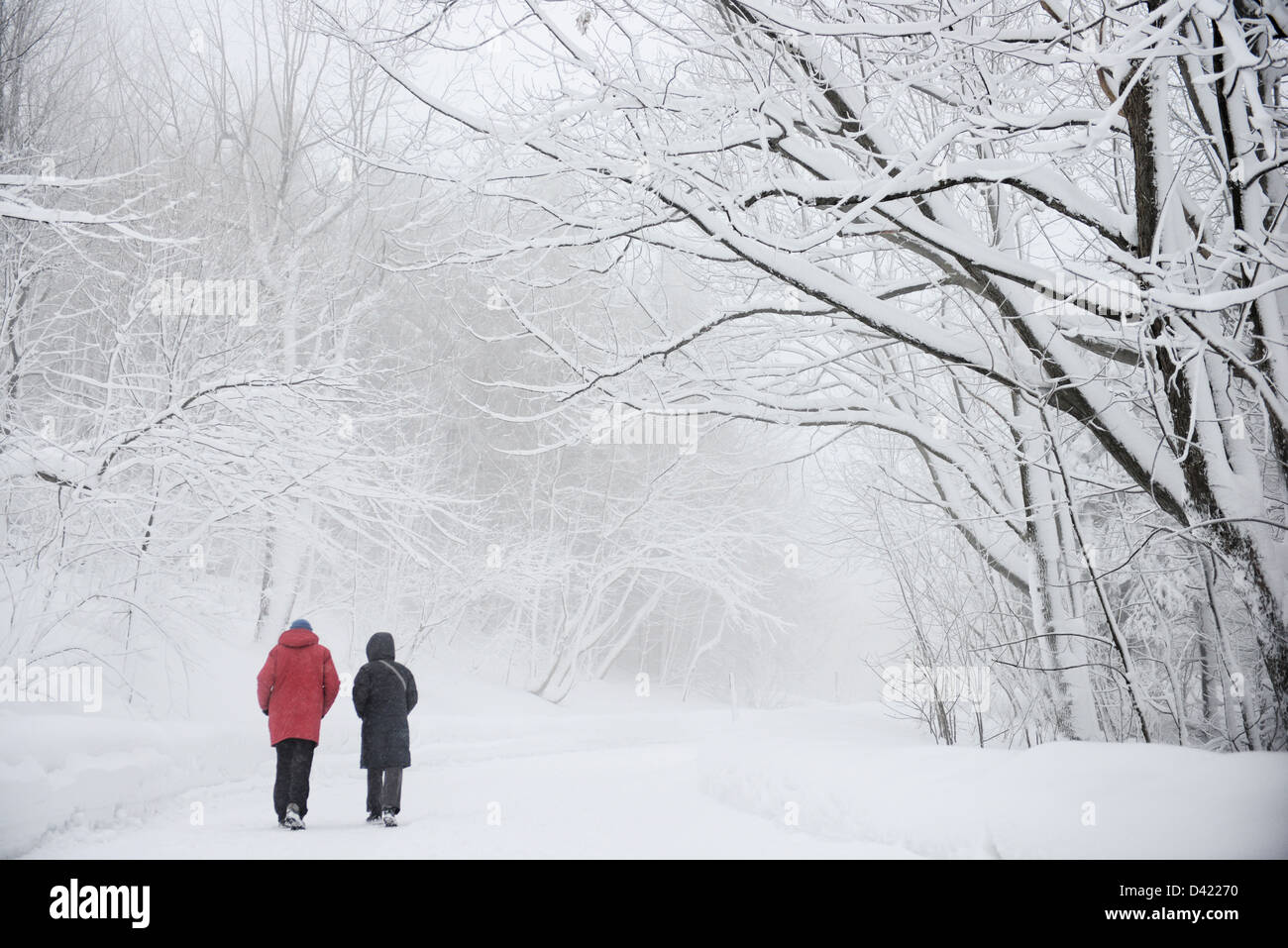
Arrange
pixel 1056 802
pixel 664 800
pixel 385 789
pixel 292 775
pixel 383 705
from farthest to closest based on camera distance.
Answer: pixel 664 800
pixel 383 705
pixel 385 789
pixel 292 775
pixel 1056 802

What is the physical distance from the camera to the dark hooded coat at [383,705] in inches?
283

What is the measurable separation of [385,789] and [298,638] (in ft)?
4.74

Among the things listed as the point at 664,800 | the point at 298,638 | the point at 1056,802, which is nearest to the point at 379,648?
the point at 298,638

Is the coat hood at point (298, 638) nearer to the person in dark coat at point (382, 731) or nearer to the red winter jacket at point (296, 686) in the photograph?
the red winter jacket at point (296, 686)

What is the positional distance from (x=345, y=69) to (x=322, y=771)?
601 inches

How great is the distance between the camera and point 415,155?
20.2 feet

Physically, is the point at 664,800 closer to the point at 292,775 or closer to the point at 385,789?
the point at 385,789

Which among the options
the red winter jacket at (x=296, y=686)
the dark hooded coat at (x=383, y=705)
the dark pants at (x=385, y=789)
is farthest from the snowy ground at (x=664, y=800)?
the red winter jacket at (x=296, y=686)

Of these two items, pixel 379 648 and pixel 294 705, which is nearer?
pixel 294 705

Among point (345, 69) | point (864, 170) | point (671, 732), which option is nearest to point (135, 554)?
point (864, 170)

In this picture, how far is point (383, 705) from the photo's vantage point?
24.2ft

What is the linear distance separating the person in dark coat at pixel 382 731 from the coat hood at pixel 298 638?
0.49 metres

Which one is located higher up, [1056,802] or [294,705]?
[294,705]
